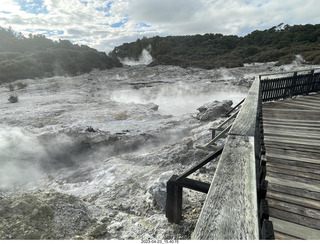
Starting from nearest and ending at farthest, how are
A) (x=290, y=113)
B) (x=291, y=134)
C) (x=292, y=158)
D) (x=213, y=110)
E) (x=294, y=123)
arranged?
(x=292, y=158), (x=291, y=134), (x=294, y=123), (x=290, y=113), (x=213, y=110)

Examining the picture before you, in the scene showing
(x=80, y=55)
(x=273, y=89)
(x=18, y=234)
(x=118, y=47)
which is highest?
(x=118, y=47)

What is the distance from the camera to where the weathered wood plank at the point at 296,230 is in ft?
6.95

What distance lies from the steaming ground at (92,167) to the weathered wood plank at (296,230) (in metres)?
1.84

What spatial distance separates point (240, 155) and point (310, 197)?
2.01m

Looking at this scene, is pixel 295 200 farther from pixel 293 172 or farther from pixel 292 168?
pixel 292 168

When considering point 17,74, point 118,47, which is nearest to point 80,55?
point 17,74

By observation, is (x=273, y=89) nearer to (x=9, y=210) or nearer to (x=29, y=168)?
(x=9, y=210)

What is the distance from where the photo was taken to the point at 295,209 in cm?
249

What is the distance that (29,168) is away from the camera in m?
7.93

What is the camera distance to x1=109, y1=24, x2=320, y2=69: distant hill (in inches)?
1602

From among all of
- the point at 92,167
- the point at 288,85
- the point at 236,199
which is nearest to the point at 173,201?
the point at 236,199

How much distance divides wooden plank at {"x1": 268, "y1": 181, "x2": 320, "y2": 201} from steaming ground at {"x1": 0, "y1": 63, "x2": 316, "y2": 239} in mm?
1738

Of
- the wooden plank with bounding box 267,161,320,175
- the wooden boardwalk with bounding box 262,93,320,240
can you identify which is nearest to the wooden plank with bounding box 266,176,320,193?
the wooden boardwalk with bounding box 262,93,320,240

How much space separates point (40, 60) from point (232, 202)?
147ft
